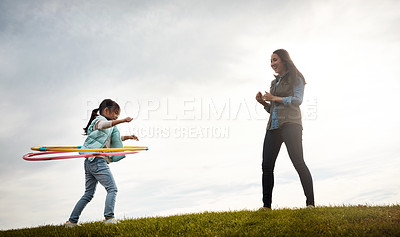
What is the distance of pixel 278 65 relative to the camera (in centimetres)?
627

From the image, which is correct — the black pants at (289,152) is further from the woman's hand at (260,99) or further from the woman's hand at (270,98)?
the woman's hand at (260,99)

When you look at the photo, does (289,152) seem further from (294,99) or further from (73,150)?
(73,150)

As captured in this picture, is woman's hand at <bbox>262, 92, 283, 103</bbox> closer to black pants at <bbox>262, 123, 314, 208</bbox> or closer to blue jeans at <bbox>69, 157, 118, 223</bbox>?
black pants at <bbox>262, 123, 314, 208</bbox>

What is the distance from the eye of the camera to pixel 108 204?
235 inches

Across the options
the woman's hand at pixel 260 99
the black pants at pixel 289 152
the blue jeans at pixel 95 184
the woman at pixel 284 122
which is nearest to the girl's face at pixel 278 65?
the woman at pixel 284 122

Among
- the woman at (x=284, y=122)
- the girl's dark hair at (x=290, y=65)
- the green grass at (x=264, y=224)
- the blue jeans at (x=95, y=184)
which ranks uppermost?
the girl's dark hair at (x=290, y=65)

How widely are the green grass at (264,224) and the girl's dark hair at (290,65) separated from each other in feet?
7.77

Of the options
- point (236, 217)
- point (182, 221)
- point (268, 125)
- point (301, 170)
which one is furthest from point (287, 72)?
point (182, 221)

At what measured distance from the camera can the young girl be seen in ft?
19.8

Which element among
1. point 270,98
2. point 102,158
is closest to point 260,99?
point 270,98

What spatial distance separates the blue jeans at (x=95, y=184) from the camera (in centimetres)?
600

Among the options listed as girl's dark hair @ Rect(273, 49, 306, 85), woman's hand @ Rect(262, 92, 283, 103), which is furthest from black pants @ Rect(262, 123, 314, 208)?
girl's dark hair @ Rect(273, 49, 306, 85)

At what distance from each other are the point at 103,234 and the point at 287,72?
4309 millimetres

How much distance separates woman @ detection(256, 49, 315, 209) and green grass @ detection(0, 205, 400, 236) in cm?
48
